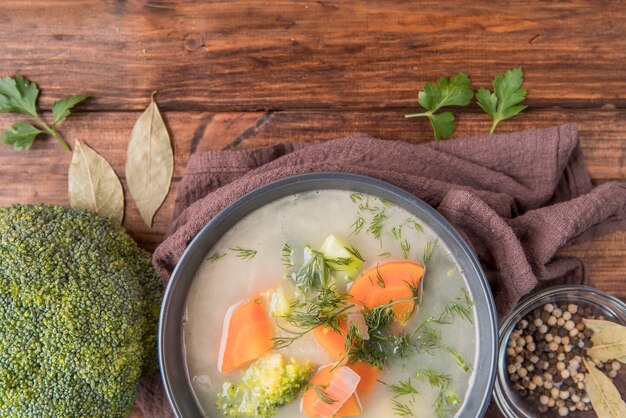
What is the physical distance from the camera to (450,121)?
91.1 inches

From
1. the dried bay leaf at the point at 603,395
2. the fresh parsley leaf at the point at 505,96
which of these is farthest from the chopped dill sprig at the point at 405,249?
the dried bay leaf at the point at 603,395

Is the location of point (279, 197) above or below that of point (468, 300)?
above

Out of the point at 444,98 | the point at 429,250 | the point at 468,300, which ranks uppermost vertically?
the point at 444,98

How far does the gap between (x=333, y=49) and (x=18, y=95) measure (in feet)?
3.61

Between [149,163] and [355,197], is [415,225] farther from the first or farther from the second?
[149,163]

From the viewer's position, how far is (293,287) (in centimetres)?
195

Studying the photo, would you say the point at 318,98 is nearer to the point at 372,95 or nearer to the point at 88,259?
the point at 372,95

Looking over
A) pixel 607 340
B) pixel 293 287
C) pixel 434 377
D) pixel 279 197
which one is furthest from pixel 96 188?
pixel 607 340

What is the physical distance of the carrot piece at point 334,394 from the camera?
187 centimetres

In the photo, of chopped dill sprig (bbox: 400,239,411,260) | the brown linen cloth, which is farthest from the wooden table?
chopped dill sprig (bbox: 400,239,411,260)

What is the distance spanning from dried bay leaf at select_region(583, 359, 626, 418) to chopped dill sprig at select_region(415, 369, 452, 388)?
574 millimetres

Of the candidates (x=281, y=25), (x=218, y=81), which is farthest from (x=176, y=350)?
(x=281, y=25)

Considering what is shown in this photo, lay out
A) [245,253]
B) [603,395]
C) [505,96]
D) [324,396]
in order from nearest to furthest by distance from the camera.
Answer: [324,396] → [245,253] → [603,395] → [505,96]

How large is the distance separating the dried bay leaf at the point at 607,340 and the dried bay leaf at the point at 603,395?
2.2 inches
